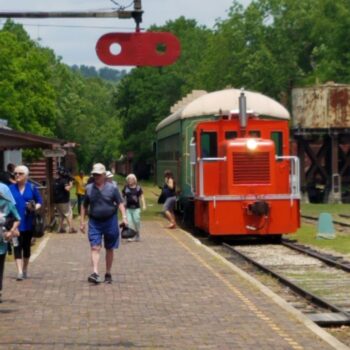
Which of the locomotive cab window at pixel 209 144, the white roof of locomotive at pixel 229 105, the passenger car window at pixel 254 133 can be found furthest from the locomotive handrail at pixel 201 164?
the white roof of locomotive at pixel 229 105

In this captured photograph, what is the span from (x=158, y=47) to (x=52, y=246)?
14.4 m

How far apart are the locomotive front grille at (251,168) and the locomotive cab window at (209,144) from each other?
1.09 metres

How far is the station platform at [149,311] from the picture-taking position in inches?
A: 408

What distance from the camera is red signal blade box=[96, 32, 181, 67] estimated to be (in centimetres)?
912

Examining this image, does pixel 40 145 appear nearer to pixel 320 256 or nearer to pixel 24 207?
pixel 320 256

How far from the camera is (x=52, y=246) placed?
2325cm

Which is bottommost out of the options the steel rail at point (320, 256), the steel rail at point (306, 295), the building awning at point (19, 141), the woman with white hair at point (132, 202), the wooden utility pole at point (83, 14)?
the steel rail at point (306, 295)

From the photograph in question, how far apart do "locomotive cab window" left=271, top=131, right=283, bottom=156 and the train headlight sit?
4.38ft

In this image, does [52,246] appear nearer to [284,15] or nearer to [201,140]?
[201,140]

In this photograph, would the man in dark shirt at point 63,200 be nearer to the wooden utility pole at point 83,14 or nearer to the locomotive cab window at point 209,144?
the locomotive cab window at point 209,144

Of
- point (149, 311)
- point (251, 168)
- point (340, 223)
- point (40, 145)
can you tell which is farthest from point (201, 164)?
point (149, 311)

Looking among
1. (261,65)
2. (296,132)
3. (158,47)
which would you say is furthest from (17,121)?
(158,47)

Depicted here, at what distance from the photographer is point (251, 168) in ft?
80.9

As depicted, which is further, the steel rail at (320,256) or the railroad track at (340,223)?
the railroad track at (340,223)
